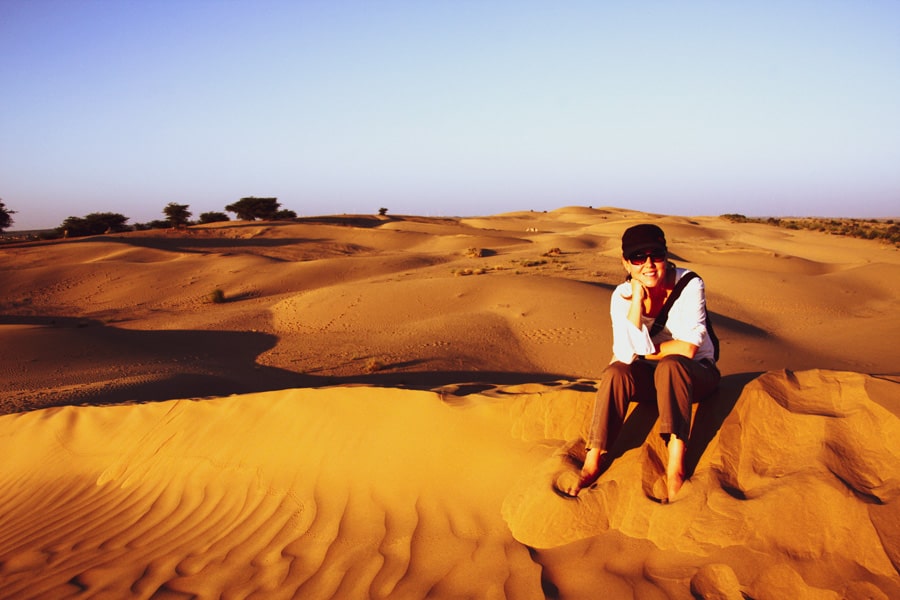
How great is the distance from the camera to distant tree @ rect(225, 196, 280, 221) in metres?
50.3

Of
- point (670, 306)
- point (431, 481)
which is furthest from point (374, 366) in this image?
point (670, 306)

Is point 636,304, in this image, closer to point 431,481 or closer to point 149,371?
point 431,481

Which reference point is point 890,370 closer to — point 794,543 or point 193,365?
point 794,543

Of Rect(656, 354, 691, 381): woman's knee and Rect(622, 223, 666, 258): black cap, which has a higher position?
Rect(622, 223, 666, 258): black cap

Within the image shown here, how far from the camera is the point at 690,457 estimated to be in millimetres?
3428

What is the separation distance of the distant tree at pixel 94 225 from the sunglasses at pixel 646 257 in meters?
45.9

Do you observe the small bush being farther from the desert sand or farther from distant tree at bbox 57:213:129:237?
distant tree at bbox 57:213:129:237

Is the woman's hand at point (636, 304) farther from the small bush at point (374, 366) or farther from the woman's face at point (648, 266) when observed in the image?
the small bush at point (374, 366)

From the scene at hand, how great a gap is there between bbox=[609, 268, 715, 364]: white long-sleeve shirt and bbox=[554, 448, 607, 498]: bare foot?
2.04 feet

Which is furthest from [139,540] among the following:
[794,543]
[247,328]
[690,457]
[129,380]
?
[247,328]

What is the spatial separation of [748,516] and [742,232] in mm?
40803

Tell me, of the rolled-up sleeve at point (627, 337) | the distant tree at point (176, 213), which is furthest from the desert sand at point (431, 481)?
the distant tree at point (176, 213)

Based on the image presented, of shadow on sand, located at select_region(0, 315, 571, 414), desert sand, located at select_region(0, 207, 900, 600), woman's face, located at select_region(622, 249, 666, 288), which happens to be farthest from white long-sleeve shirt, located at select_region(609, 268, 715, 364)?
shadow on sand, located at select_region(0, 315, 571, 414)

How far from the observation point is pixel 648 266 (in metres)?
3.54
